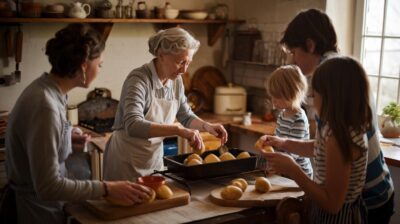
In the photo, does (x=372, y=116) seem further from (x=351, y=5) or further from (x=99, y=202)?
(x=351, y=5)

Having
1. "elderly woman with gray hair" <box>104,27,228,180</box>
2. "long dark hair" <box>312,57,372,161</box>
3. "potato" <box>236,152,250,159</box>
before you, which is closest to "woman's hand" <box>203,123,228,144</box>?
"elderly woman with gray hair" <box>104,27,228,180</box>

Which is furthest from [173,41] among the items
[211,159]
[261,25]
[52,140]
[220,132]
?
[261,25]

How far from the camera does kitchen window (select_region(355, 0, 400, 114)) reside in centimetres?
343

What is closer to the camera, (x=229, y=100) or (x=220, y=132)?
(x=220, y=132)

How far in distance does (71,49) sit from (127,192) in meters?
0.52

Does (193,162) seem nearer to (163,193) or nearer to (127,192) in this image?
(163,193)

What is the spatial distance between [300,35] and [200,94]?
235 cm

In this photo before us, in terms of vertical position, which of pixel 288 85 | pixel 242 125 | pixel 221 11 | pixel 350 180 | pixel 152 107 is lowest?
Answer: pixel 242 125

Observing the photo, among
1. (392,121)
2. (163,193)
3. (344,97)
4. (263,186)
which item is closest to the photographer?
(344,97)

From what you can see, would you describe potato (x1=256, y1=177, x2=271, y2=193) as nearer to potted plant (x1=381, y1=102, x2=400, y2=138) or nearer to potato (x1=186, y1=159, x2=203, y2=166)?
potato (x1=186, y1=159, x2=203, y2=166)

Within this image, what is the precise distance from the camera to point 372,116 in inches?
66.7

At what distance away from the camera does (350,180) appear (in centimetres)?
169

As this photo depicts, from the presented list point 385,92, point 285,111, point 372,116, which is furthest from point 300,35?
point 385,92

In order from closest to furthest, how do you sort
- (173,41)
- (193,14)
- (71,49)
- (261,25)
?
(71,49) < (173,41) < (193,14) < (261,25)
